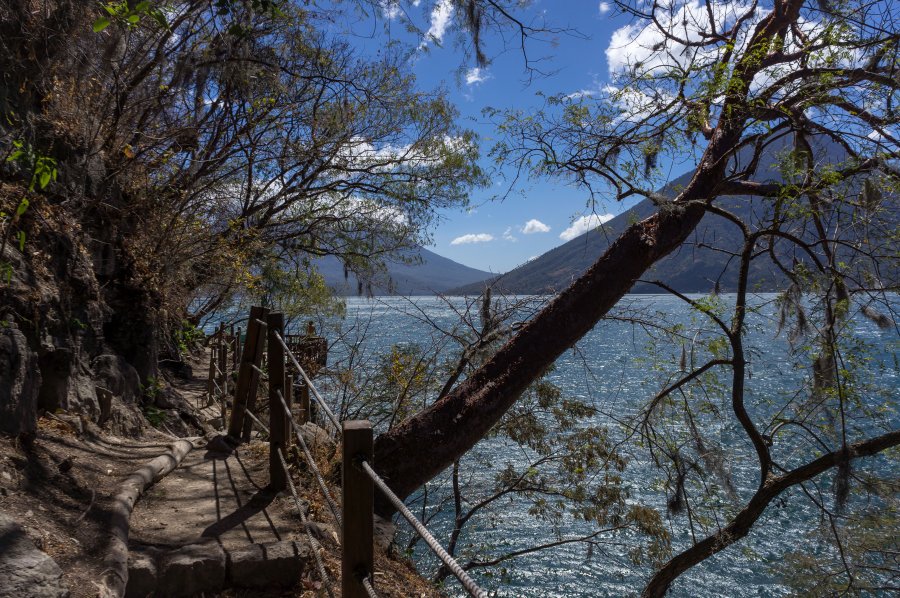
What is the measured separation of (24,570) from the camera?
2.06 m

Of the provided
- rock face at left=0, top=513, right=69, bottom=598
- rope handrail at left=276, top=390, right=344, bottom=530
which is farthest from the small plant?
rock face at left=0, top=513, right=69, bottom=598

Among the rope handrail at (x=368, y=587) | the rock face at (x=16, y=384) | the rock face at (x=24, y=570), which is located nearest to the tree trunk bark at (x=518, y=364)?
the rock face at (x=16, y=384)

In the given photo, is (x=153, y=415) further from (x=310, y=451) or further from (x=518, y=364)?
(x=518, y=364)

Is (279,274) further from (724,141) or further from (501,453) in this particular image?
(724,141)

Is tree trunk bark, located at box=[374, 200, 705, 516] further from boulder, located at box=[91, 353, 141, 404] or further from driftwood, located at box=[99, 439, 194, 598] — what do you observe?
boulder, located at box=[91, 353, 141, 404]

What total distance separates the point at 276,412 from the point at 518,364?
2.23m

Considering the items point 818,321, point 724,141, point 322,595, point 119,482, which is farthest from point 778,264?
point 119,482

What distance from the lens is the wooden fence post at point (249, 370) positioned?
4539mm

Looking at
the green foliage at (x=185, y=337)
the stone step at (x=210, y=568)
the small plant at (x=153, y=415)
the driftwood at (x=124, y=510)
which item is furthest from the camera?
the green foliage at (x=185, y=337)

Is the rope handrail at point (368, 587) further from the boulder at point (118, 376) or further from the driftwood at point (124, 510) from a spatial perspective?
the boulder at point (118, 376)

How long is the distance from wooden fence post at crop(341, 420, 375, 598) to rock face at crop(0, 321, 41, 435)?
7.54 ft

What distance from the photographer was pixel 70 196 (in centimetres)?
559

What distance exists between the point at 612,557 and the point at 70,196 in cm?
1318

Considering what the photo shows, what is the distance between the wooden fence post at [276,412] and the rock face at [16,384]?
132 centimetres
